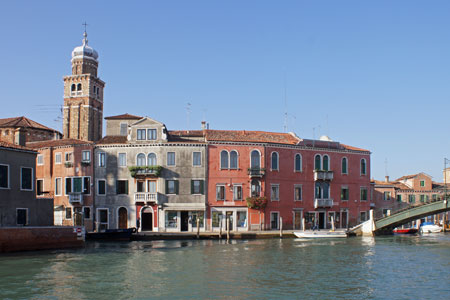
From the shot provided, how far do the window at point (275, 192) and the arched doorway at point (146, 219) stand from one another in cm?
920

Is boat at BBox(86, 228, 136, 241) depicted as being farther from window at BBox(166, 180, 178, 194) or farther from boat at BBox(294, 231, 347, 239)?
boat at BBox(294, 231, 347, 239)

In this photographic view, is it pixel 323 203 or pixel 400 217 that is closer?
pixel 400 217

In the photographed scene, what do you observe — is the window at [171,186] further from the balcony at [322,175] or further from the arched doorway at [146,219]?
the balcony at [322,175]

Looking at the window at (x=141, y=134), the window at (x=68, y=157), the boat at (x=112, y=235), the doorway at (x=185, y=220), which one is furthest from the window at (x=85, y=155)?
the doorway at (x=185, y=220)

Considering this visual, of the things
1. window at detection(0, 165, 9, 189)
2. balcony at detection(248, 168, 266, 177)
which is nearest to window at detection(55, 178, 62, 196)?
window at detection(0, 165, 9, 189)

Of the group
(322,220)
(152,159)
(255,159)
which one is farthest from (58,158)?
(322,220)

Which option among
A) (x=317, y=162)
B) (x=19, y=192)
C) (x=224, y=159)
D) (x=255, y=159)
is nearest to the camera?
(x=19, y=192)

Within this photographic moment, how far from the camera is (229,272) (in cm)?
2202

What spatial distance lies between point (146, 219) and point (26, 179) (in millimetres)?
11983

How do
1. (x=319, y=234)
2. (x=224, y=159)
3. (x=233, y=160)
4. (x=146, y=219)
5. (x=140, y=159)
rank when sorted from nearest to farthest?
(x=319, y=234) → (x=146, y=219) → (x=140, y=159) → (x=224, y=159) → (x=233, y=160)

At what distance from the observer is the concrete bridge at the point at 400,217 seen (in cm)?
3894

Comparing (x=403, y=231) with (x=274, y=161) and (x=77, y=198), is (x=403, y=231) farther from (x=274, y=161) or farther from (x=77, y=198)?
(x=77, y=198)

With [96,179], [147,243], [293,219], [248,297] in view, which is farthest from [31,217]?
[293,219]

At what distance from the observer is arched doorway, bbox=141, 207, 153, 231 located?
4062cm
